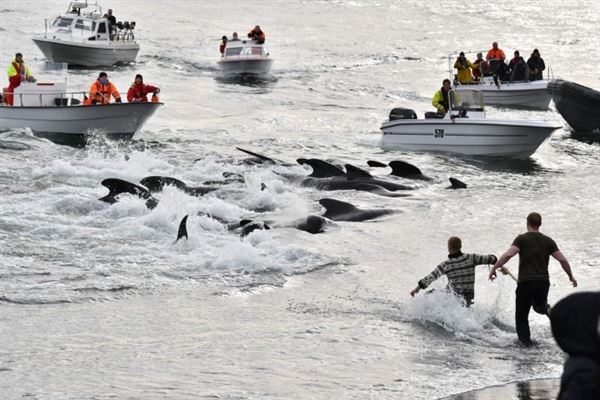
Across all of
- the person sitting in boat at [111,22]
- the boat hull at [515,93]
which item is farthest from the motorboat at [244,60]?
the boat hull at [515,93]

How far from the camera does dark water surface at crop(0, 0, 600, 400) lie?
39.4 ft

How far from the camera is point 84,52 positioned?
4581 centimetres

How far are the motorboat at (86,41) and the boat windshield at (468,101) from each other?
21.1 metres

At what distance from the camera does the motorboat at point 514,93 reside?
1507 inches

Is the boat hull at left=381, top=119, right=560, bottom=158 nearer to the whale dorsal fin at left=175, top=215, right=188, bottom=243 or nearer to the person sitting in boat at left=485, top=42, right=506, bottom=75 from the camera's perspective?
the person sitting in boat at left=485, top=42, right=506, bottom=75

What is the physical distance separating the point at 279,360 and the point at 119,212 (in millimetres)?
8488

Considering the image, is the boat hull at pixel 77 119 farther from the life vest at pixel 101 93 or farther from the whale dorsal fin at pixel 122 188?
the whale dorsal fin at pixel 122 188

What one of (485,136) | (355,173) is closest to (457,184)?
(355,173)

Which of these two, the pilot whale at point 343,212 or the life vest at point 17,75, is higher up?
the life vest at point 17,75

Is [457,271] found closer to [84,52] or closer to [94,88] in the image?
[94,88]

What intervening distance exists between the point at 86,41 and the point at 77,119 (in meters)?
17.7

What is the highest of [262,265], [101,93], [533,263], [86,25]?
[86,25]

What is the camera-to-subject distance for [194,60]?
50188 millimetres

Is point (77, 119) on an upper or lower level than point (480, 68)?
lower
